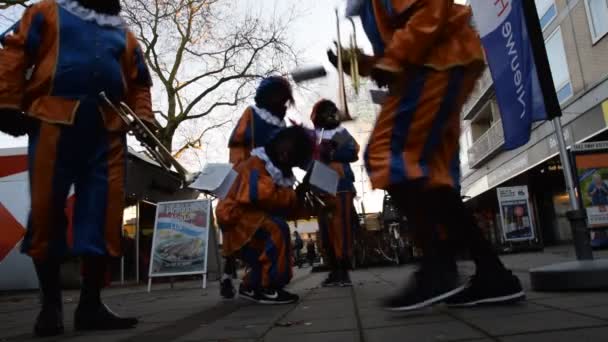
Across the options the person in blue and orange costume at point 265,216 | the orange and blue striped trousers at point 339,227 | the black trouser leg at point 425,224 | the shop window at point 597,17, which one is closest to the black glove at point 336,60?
the black trouser leg at point 425,224

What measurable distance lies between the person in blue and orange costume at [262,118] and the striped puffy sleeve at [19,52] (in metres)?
1.98

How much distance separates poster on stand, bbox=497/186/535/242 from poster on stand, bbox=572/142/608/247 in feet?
8.07

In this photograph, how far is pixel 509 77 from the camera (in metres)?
2.97

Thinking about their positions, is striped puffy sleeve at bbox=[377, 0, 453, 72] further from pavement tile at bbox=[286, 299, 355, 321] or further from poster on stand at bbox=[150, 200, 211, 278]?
poster on stand at bbox=[150, 200, 211, 278]

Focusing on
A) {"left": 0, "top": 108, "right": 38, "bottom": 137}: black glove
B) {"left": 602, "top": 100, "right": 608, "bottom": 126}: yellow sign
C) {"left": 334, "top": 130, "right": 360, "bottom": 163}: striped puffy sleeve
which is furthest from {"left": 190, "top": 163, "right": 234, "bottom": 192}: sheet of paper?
{"left": 602, "top": 100, "right": 608, "bottom": 126}: yellow sign

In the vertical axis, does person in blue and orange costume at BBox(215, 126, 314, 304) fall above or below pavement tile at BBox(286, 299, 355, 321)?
above

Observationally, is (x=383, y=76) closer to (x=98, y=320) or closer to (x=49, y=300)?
(x=98, y=320)

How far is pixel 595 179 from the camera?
358 inches

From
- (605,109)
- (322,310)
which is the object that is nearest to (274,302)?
(322,310)

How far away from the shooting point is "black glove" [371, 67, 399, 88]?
2213 mm

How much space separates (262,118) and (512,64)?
2143 mm

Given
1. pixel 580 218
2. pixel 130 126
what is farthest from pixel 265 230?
pixel 580 218

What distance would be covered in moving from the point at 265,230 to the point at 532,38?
2.03 m

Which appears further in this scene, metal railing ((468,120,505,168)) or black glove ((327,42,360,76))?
metal railing ((468,120,505,168))
